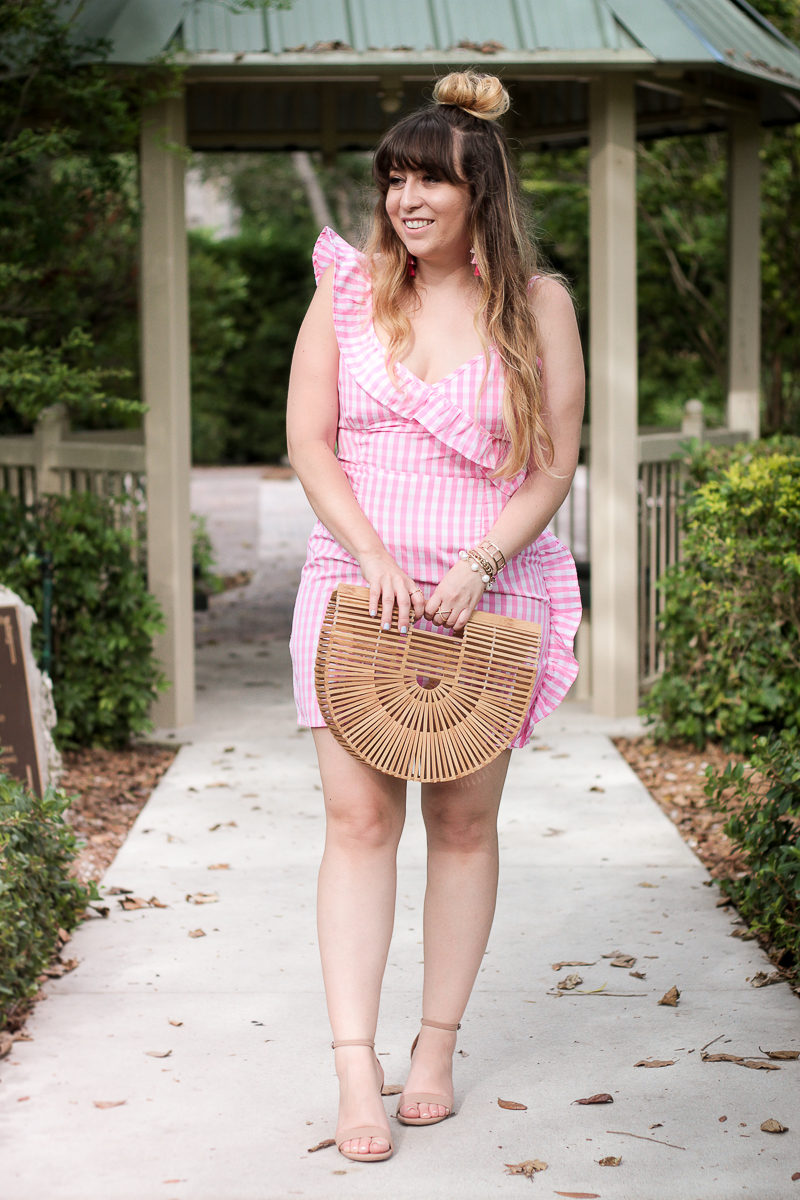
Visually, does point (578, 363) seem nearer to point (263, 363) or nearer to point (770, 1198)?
point (770, 1198)

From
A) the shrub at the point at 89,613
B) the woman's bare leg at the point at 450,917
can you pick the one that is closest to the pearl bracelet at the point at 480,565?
the woman's bare leg at the point at 450,917

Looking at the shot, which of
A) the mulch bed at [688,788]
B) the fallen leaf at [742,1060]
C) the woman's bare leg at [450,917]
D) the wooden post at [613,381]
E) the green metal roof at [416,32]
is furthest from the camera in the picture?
the wooden post at [613,381]

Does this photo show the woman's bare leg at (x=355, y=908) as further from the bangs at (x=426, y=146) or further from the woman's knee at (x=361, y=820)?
the bangs at (x=426, y=146)

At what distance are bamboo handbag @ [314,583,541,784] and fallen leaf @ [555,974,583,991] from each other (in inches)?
45.0

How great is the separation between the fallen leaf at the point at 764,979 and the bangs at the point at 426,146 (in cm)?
206

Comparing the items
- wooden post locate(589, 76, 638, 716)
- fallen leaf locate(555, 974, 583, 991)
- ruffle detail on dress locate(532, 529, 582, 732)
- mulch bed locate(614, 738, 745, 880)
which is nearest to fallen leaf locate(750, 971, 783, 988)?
fallen leaf locate(555, 974, 583, 991)

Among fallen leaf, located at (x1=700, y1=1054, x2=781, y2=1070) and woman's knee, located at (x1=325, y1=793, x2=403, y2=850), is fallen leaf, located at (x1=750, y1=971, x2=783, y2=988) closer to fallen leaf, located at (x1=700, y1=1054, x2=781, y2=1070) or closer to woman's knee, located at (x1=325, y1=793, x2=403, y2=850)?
fallen leaf, located at (x1=700, y1=1054, x2=781, y2=1070)

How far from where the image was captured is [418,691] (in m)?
2.65

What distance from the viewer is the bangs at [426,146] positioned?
267 cm

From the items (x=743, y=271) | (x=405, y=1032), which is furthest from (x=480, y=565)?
(x=743, y=271)

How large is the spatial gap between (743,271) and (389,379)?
197 inches

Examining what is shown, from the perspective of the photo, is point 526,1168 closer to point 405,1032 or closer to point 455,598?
point 405,1032

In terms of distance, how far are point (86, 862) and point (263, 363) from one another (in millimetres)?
17881

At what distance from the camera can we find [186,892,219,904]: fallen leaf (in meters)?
4.20
